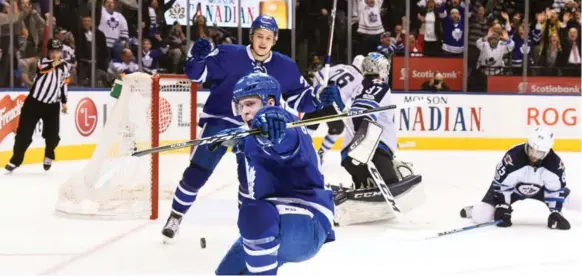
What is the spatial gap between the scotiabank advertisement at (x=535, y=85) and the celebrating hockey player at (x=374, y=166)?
6.19m

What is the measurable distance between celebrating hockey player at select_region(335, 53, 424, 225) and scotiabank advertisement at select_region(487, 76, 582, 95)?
6.19 metres

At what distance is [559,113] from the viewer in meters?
10.6

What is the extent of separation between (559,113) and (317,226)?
8.30m

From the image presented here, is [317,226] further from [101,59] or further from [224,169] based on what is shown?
[101,59]

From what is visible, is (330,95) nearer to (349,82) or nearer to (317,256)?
(317,256)

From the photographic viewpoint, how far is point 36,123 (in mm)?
8281

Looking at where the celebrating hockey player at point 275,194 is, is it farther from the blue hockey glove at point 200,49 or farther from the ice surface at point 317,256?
the blue hockey glove at point 200,49

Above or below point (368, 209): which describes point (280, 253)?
above

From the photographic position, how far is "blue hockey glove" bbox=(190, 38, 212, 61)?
435 centimetres

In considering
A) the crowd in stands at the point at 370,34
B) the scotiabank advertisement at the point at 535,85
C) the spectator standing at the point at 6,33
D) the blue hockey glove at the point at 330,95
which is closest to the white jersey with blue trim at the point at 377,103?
the blue hockey glove at the point at 330,95

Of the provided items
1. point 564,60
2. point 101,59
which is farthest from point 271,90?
point 564,60

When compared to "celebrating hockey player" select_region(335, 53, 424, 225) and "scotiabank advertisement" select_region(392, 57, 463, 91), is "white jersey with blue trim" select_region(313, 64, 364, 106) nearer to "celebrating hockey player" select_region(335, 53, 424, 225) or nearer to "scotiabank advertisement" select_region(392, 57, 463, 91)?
"celebrating hockey player" select_region(335, 53, 424, 225)

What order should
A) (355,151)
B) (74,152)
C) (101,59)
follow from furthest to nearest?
(101,59), (74,152), (355,151)

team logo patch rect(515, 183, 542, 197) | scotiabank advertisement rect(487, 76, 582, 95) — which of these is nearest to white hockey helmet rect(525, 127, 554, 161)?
team logo patch rect(515, 183, 542, 197)
